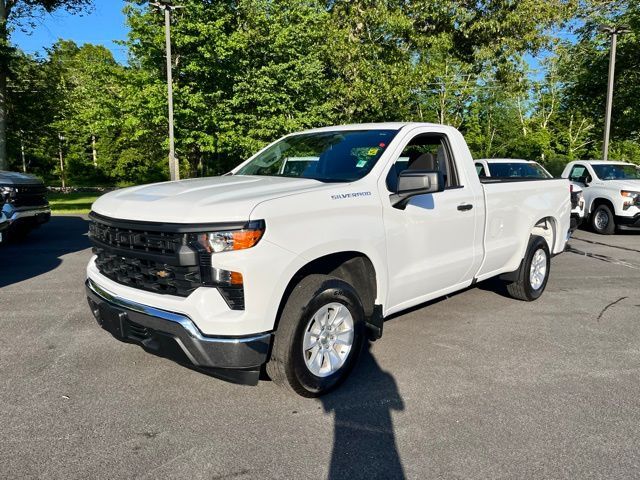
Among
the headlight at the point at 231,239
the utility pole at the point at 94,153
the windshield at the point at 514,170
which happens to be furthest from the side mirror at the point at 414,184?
the utility pole at the point at 94,153

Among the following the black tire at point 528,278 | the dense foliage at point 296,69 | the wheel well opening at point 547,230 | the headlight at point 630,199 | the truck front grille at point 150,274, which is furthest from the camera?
the dense foliage at point 296,69

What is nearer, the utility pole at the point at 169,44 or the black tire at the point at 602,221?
the black tire at the point at 602,221

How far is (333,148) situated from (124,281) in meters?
2.04

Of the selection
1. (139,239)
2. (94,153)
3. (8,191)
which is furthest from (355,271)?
(94,153)

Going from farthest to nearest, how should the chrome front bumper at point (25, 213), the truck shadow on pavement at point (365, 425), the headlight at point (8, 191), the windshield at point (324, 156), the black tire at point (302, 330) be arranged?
the headlight at point (8, 191), the chrome front bumper at point (25, 213), the windshield at point (324, 156), the black tire at point (302, 330), the truck shadow on pavement at point (365, 425)

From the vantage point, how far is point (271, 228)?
3016 millimetres

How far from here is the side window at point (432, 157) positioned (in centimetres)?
470

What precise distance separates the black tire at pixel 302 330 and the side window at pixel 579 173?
1182 centimetres

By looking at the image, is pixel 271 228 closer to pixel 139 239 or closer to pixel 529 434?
pixel 139 239

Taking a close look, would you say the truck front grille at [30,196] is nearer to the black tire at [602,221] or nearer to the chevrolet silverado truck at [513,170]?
the chevrolet silverado truck at [513,170]

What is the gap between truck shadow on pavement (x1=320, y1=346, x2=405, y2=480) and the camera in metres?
2.73

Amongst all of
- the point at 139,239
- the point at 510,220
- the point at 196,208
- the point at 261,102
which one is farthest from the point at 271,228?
the point at 261,102

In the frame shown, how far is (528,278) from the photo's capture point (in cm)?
573

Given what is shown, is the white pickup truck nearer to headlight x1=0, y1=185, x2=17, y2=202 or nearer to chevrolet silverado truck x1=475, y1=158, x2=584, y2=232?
headlight x1=0, y1=185, x2=17, y2=202
